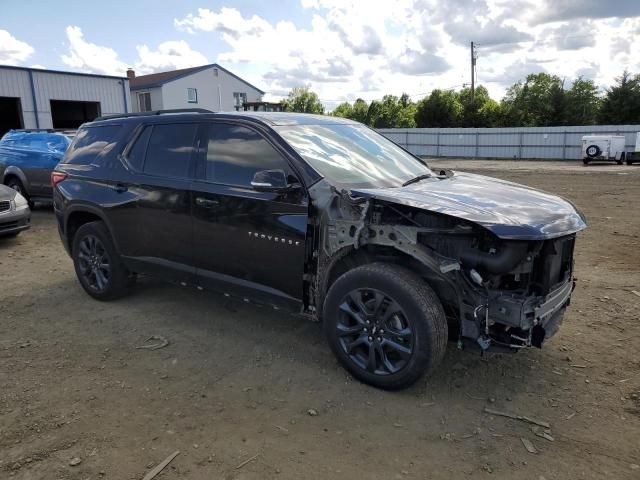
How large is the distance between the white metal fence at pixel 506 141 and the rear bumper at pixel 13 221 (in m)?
24.7

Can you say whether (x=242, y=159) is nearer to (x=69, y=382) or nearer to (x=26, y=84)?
(x=69, y=382)

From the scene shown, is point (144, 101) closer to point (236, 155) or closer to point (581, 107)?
point (581, 107)

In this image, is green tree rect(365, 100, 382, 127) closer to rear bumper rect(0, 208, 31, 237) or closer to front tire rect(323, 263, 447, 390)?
rear bumper rect(0, 208, 31, 237)

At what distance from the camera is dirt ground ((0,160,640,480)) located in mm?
2807

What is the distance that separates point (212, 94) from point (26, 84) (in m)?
25.7

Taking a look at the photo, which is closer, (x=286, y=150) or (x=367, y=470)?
(x=367, y=470)

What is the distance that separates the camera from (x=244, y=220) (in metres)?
3.97

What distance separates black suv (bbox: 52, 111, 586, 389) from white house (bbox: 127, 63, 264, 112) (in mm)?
39953

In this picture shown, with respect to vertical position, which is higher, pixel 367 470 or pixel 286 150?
pixel 286 150

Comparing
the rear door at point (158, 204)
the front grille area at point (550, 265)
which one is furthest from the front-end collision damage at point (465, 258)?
the rear door at point (158, 204)

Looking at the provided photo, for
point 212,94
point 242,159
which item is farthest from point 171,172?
point 212,94

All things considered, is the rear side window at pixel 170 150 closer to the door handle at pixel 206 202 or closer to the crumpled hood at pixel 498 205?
the door handle at pixel 206 202

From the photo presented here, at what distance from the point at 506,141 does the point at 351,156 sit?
34477 mm

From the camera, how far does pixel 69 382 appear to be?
3705 mm
